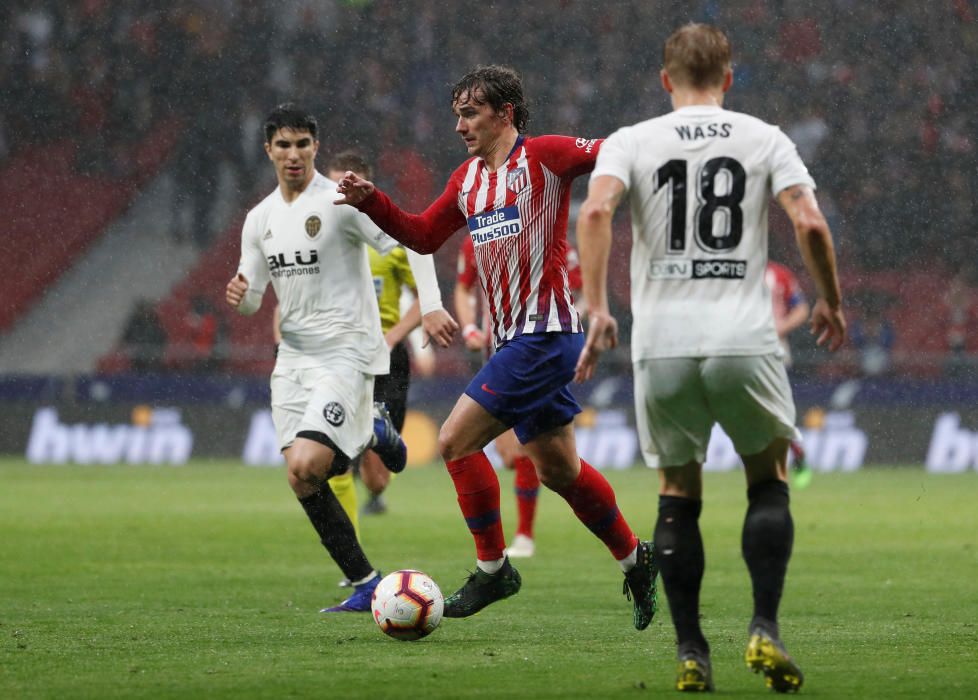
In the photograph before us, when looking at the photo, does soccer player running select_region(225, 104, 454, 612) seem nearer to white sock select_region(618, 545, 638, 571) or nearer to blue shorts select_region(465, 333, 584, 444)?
blue shorts select_region(465, 333, 584, 444)

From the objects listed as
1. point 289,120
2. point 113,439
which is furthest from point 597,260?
point 113,439

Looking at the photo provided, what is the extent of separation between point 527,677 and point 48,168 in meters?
21.5

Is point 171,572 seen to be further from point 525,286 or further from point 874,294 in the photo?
point 874,294

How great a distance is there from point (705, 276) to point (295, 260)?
2.98 m

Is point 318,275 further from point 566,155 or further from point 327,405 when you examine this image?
point 566,155

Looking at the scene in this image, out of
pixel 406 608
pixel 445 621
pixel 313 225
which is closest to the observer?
pixel 406 608

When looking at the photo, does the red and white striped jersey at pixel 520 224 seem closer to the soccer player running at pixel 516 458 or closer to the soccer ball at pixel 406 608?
the soccer ball at pixel 406 608

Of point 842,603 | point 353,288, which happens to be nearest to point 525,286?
point 353,288

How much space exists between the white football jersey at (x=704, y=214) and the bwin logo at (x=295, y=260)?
2.74 metres

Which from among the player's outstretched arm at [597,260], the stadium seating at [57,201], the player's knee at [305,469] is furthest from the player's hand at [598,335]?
the stadium seating at [57,201]

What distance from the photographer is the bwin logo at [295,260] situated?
7.21 metres

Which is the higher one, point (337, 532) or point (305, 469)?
point (305, 469)

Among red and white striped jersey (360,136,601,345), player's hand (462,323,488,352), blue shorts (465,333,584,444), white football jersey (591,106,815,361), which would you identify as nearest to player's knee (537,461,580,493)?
blue shorts (465,333,584,444)

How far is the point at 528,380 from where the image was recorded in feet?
20.2
